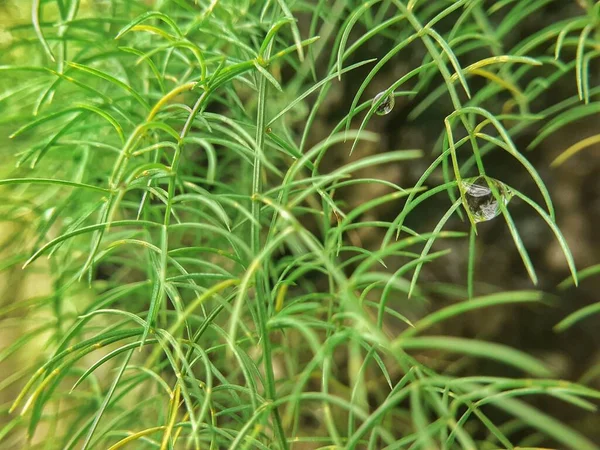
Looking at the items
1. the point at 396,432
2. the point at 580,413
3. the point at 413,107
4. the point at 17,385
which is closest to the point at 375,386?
the point at 396,432

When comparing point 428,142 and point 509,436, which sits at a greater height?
point 428,142

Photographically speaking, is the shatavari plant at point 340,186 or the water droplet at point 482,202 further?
the shatavari plant at point 340,186

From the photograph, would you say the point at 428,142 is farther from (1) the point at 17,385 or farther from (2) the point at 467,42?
(1) the point at 17,385

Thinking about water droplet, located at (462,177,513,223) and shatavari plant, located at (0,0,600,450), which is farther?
shatavari plant, located at (0,0,600,450)

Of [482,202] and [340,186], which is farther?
[340,186]

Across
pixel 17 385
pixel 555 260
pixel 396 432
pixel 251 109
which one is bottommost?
pixel 17 385

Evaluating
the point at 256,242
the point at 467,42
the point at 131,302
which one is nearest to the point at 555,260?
the point at 467,42

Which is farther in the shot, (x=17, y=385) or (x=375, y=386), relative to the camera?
(x=17, y=385)

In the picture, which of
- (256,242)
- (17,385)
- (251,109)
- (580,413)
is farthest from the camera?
(17,385)

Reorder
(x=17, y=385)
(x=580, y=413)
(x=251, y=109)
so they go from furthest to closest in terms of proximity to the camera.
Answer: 1. (x=17, y=385)
2. (x=251, y=109)
3. (x=580, y=413)
